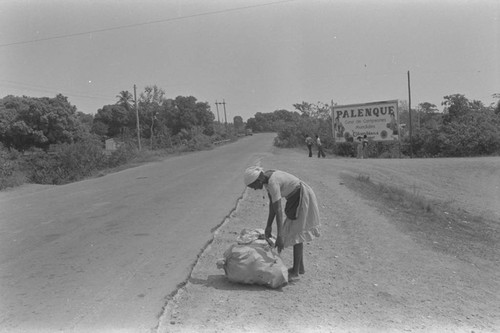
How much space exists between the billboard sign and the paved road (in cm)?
1868

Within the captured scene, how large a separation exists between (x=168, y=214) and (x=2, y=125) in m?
30.6

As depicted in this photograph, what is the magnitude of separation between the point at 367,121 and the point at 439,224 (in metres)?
20.2

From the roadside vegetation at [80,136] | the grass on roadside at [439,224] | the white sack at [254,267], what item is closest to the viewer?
the white sack at [254,267]

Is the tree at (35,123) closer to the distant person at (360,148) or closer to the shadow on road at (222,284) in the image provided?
the distant person at (360,148)

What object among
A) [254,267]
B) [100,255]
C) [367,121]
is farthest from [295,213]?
[367,121]

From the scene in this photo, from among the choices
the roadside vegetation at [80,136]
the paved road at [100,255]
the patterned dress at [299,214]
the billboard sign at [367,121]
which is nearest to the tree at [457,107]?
the billboard sign at [367,121]

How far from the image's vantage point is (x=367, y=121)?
28.7m

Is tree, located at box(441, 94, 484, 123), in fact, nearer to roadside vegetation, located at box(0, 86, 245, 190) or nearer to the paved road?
roadside vegetation, located at box(0, 86, 245, 190)

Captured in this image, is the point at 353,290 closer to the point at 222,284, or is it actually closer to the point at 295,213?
the point at 295,213

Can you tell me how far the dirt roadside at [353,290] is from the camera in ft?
12.6

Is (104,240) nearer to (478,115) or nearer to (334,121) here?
(334,121)

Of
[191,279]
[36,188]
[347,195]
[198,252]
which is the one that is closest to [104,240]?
[198,252]

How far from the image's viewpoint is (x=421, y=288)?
16.7 ft

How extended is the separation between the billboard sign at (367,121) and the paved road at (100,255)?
18680mm
